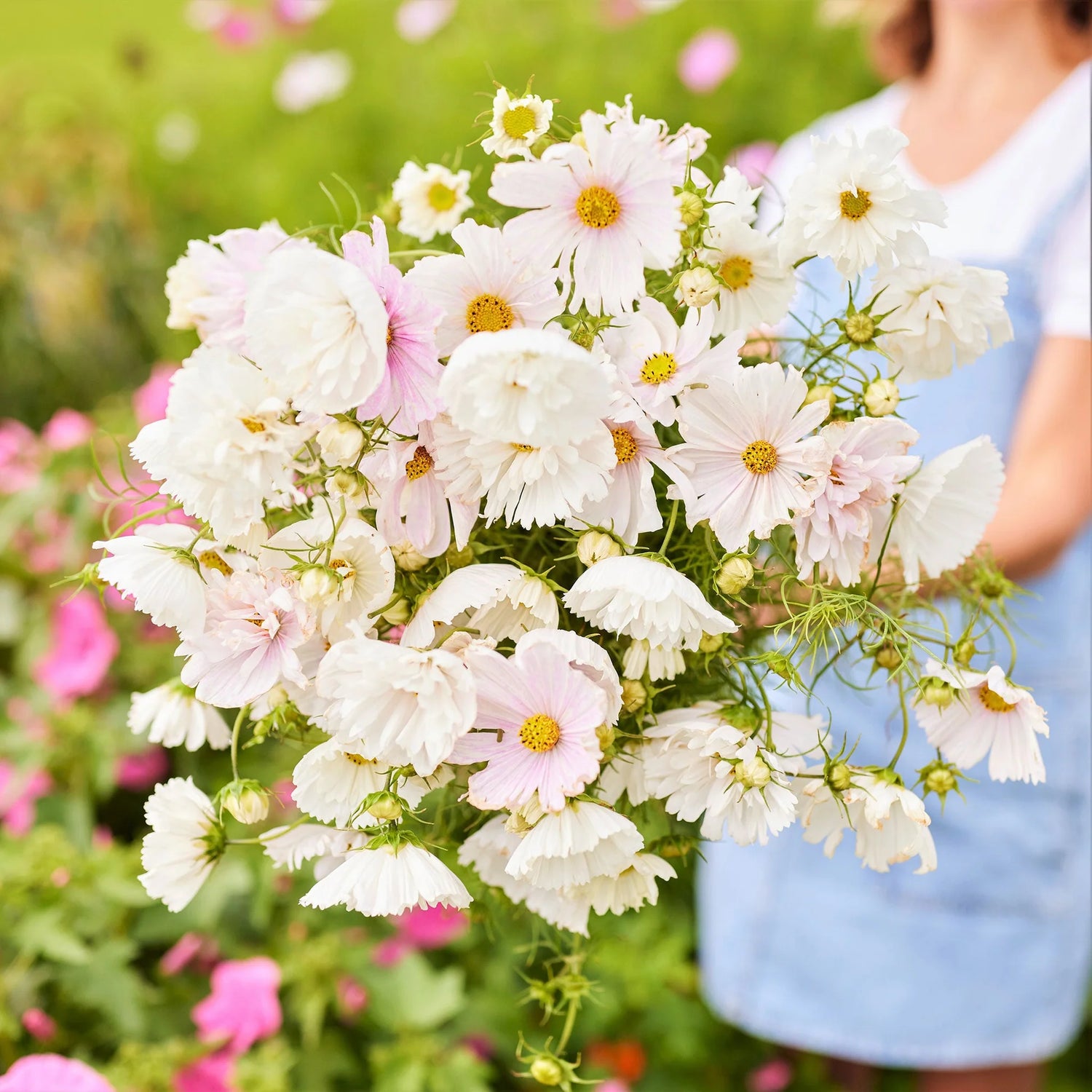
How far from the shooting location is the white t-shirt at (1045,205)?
78cm

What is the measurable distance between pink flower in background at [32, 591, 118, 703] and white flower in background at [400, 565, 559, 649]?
0.77m

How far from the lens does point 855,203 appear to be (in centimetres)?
39

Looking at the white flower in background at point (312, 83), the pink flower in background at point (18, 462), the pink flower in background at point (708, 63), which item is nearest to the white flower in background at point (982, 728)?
the pink flower in background at point (18, 462)

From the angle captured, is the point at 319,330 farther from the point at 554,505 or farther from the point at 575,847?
the point at 575,847

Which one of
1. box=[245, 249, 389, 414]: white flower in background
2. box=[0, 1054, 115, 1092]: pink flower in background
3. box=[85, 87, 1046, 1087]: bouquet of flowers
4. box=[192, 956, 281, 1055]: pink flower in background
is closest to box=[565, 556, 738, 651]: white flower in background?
box=[85, 87, 1046, 1087]: bouquet of flowers

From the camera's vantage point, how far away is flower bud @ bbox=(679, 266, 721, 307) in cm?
38

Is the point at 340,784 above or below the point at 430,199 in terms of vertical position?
below

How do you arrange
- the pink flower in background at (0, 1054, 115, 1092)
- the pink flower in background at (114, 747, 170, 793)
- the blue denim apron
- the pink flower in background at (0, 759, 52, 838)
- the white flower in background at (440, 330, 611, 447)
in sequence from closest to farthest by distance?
the white flower in background at (440, 330, 611, 447), the pink flower in background at (0, 1054, 115, 1092), the blue denim apron, the pink flower in background at (0, 759, 52, 838), the pink flower in background at (114, 747, 170, 793)

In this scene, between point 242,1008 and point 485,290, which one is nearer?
point 485,290

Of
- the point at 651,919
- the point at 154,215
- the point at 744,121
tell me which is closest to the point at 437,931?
the point at 651,919

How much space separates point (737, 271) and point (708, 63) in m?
1.55

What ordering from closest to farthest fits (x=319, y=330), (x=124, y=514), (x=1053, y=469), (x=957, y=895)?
(x=319, y=330) → (x=1053, y=469) → (x=957, y=895) → (x=124, y=514)

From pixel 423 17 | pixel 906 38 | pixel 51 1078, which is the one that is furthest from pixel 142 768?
pixel 423 17

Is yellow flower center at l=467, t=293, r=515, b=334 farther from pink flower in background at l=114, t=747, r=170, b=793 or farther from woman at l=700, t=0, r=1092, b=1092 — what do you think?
pink flower in background at l=114, t=747, r=170, b=793
